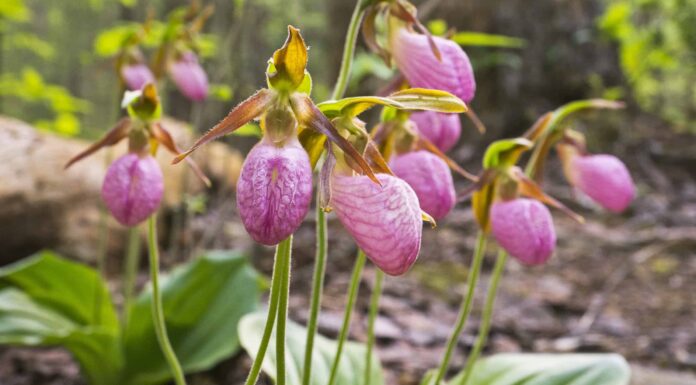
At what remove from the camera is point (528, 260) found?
1038 millimetres

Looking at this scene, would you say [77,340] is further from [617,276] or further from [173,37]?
[617,276]

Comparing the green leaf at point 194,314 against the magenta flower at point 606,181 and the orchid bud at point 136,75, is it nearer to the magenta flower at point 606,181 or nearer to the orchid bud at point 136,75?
the orchid bud at point 136,75

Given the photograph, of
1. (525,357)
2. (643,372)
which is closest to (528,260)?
(525,357)

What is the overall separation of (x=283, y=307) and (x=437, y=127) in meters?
0.56

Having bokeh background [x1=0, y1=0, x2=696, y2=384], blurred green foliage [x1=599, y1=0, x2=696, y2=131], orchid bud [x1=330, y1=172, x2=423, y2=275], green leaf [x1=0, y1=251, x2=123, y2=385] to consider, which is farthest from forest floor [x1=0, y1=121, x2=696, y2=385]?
orchid bud [x1=330, y1=172, x2=423, y2=275]

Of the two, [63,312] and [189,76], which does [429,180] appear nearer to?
[189,76]

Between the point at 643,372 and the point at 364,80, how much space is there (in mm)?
2772

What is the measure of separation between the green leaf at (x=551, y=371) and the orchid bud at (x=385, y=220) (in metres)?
0.70

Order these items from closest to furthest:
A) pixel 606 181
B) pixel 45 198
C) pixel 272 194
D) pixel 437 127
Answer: pixel 272 194
pixel 437 127
pixel 606 181
pixel 45 198

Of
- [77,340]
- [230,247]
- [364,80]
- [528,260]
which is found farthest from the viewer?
[364,80]

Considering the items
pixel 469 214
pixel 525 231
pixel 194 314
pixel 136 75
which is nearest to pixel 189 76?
pixel 136 75

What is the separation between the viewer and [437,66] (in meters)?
0.95

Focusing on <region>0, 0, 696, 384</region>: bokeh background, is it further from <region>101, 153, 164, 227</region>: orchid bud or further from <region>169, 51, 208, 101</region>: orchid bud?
<region>101, 153, 164, 227</region>: orchid bud

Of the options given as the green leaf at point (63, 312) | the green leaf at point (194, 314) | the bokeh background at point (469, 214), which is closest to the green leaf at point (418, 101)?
the bokeh background at point (469, 214)
